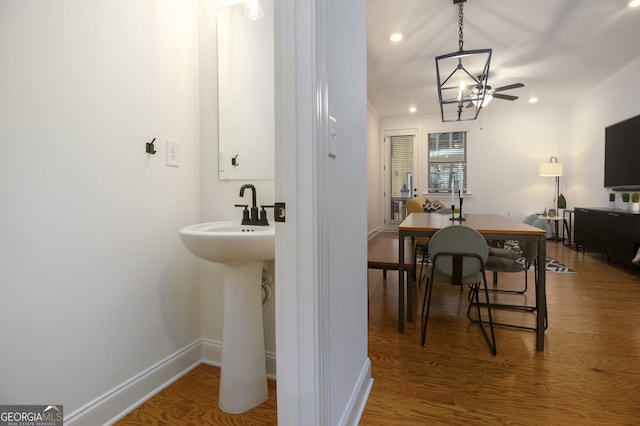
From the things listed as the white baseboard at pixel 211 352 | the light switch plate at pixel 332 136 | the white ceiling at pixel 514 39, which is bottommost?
the white baseboard at pixel 211 352

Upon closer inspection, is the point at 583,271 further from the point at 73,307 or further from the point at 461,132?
the point at 73,307

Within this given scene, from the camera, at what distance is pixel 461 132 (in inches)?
262

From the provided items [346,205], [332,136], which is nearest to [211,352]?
[346,205]

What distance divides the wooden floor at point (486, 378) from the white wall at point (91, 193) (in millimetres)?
365

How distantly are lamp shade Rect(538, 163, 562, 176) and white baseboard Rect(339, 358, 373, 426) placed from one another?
581cm

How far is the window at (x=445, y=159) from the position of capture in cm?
→ 666

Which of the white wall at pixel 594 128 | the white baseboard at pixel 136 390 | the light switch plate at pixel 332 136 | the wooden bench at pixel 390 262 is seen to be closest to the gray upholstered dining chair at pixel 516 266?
the wooden bench at pixel 390 262

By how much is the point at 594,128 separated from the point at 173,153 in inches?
248

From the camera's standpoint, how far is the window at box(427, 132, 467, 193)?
6660 millimetres

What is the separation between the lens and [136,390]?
56.1 inches

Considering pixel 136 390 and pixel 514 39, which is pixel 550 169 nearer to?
A: pixel 514 39

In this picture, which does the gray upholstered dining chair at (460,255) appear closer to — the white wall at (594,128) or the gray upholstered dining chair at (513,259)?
the gray upholstered dining chair at (513,259)

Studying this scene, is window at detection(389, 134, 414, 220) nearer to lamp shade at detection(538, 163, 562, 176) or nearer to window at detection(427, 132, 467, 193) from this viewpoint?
window at detection(427, 132, 467, 193)

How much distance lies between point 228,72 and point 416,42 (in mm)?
2708
